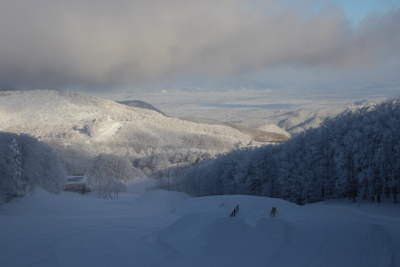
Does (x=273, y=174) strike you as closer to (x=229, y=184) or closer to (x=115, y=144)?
(x=229, y=184)

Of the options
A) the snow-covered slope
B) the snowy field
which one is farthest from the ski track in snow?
the snow-covered slope

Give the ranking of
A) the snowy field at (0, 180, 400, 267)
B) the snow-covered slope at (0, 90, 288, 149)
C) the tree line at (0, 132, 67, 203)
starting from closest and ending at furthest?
the snowy field at (0, 180, 400, 267) < the tree line at (0, 132, 67, 203) < the snow-covered slope at (0, 90, 288, 149)

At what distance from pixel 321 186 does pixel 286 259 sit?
18.5 meters

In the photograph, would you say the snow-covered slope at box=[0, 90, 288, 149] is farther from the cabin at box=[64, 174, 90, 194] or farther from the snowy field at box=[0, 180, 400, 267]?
the snowy field at box=[0, 180, 400, 267]

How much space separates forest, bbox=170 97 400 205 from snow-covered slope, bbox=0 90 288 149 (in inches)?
2645

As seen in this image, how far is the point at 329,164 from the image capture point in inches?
1031

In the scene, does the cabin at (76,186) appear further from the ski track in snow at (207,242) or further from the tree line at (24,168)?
the ski track in snow at (207,242)

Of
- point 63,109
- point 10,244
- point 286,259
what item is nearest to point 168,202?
point 10,244

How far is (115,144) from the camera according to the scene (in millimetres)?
99938

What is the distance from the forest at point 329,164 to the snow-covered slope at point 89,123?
67175mm

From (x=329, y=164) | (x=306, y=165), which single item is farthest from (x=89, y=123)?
(x=329, y=164)

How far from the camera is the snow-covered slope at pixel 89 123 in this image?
356ft

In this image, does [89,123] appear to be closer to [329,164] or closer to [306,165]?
[306,165]

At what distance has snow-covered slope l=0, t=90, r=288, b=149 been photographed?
4270 inches
